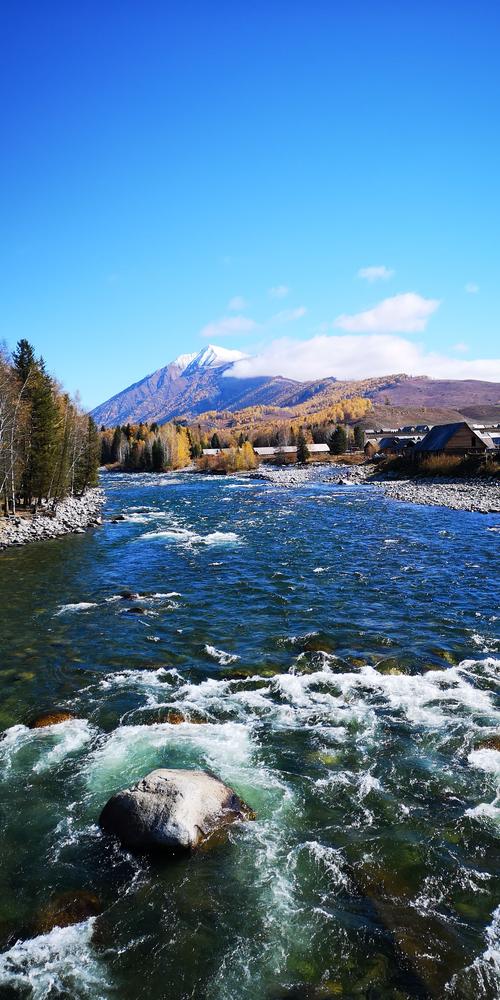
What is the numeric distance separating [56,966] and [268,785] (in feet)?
13.7

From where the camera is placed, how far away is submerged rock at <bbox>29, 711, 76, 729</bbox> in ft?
37.7

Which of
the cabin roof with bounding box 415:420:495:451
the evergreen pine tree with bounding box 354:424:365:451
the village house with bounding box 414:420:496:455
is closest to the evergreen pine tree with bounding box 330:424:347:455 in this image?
the evergreen pine tree with bounding box 354:424:365:451

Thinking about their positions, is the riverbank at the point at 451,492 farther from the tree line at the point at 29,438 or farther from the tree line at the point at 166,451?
the tree line at the point at 166,451

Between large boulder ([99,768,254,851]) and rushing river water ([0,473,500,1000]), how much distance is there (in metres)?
0.28

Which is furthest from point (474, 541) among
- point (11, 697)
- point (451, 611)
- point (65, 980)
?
point (65, 980)

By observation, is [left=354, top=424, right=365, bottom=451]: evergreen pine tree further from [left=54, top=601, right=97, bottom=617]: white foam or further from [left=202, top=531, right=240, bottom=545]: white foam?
[left=54, top=601, right=97, bottom=617]: white foam

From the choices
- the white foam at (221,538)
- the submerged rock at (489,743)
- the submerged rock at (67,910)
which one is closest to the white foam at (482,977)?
the submerged rock at (489,743)

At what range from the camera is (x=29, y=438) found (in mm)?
43062

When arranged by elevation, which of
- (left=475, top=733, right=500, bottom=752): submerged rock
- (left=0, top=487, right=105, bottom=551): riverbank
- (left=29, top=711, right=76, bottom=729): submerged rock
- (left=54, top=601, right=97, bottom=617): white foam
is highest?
(left=0, top=487, right=105, bottom=551): riverbank

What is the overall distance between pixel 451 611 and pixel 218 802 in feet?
42.3

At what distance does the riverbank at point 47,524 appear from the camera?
35597 millimetres

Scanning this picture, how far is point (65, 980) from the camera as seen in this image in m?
5.89

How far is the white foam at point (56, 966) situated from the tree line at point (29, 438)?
34072mm

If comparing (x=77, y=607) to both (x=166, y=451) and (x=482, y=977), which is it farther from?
(x=166, y=451)
